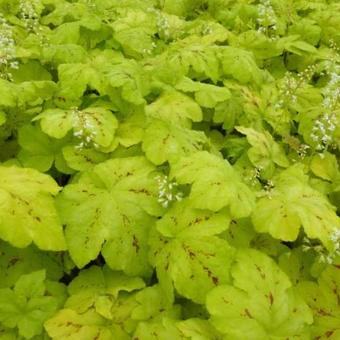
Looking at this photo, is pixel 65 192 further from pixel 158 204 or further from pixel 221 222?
pixel 221 222

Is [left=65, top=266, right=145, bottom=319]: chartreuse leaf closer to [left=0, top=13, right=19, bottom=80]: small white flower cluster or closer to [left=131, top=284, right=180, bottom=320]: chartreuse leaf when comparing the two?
[left=131, top=284, right=180, bottom=320]: chartreuse leaf

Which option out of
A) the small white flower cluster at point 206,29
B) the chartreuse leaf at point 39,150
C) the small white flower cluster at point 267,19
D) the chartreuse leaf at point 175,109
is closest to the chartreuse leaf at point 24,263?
the chartreuse leaf at point 39,150

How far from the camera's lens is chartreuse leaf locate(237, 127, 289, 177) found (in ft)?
10.6

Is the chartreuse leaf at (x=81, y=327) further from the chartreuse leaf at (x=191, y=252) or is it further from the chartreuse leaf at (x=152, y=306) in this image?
the chartreuse leaf at (x=191, y=252)

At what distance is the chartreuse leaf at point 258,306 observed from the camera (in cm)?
225

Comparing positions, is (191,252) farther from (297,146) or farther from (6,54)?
(6,54)

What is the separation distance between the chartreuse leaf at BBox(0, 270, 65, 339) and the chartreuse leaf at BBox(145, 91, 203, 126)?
1.39 meters

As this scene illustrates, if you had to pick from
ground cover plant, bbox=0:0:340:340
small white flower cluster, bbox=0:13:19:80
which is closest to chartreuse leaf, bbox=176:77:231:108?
ground cover plant, bbox=0:0:340:340

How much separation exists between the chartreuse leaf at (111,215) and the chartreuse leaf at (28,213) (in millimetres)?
223

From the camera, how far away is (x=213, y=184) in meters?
2.53

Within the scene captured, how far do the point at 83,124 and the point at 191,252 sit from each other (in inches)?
43.1

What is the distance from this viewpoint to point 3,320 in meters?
2.38

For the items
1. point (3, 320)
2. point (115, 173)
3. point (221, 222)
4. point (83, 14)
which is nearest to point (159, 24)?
point (83, 14)

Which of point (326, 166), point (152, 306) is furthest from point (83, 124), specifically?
point (326, 166)
